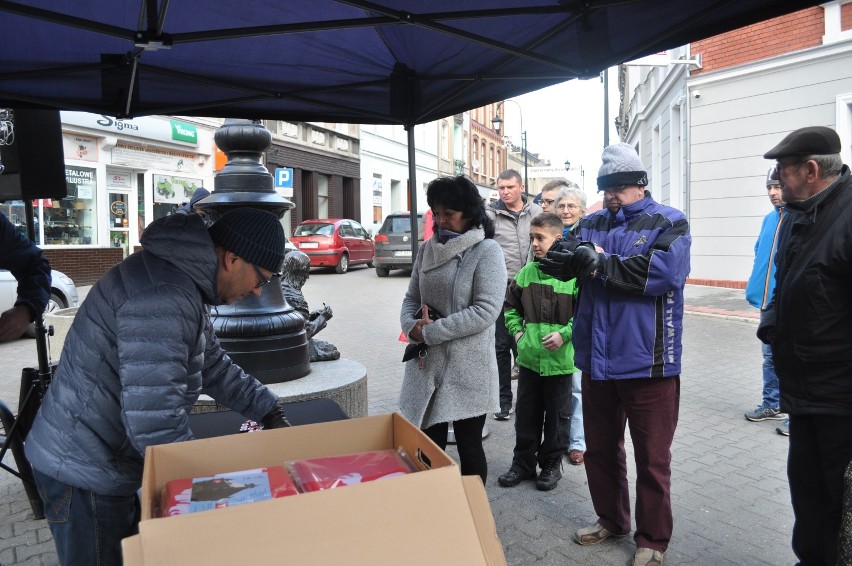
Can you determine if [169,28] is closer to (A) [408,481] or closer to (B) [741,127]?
(A) [408,481]

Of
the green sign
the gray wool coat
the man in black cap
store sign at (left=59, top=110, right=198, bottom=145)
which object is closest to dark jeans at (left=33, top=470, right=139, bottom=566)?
the gray wool coat

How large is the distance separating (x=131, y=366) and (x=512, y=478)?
127 inches

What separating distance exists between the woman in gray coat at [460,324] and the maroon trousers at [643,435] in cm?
54

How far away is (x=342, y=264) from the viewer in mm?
22328

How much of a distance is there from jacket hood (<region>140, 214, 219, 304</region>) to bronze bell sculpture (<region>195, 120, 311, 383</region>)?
2221mm

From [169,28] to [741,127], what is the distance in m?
14.3

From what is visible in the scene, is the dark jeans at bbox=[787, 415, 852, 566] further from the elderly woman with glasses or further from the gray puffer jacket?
the gray puffer jacket

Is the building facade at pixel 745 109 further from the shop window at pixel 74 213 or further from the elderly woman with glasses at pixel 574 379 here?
the shop window at pixel 74 213

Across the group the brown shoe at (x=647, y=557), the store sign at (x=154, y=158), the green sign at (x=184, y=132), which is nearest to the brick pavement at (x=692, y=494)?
the brown shoe at (x=647, y=557)

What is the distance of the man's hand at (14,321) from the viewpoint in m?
3.20

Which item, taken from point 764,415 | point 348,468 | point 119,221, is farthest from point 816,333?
point 119,221

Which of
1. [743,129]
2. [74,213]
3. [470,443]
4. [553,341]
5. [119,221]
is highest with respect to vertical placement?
[743,129]

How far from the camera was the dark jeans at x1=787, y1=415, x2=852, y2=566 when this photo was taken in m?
2.72

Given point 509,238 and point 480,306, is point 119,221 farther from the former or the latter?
point 480,306
